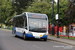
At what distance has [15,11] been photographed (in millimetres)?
55062

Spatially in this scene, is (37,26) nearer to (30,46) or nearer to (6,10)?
(30,46)

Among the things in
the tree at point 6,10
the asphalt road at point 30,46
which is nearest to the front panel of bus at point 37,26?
the asphalt road at point 30,46

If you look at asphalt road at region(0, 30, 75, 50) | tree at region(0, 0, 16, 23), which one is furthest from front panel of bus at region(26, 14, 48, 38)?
tree at region(0, 0, 16, 23)

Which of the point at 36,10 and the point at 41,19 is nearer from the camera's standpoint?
the point at 41,19

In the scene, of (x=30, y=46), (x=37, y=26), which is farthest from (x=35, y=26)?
(x=30, y=46)

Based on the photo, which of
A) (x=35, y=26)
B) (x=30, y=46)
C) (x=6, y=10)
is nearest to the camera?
(x=30, y=46)

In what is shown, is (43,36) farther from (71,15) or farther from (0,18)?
(0,18)

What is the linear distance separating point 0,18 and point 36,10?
31.4 metres

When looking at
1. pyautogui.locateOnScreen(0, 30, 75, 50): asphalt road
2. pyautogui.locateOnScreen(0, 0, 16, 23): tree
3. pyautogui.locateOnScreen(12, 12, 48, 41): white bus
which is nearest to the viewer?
pyautogui.locateOnScreen(0, 30, 75, 50): asphalt road

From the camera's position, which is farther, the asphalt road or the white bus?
the white bus

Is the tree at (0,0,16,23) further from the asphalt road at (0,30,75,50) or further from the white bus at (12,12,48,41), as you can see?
the asphalt road at (0,30,75,50)

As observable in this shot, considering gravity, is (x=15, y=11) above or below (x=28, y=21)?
above

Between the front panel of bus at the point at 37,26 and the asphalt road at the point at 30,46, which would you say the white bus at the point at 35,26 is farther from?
the asphalt road at the point at 30,46

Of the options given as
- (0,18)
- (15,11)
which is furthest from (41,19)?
(0,18)
